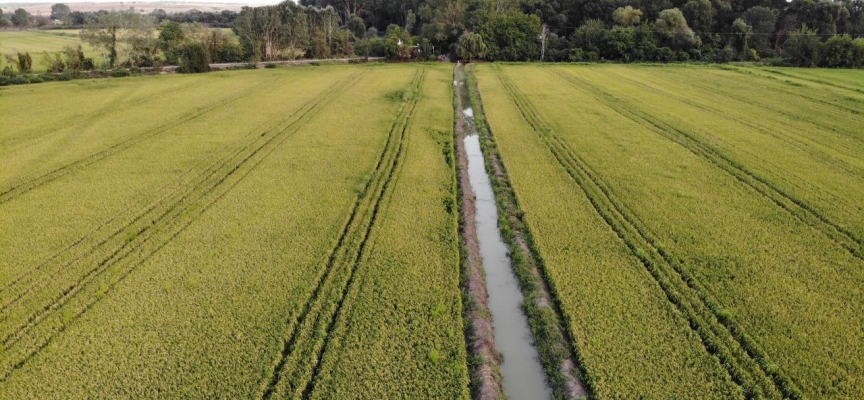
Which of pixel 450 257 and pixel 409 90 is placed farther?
pixel 409 90

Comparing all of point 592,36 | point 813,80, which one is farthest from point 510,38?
point 813,80

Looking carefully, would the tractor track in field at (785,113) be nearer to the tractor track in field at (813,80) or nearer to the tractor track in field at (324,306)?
the tractor track in field at (813,80)

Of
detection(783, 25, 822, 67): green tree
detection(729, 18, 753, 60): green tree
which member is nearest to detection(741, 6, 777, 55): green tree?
detection(729, 18, 753, 60): green tree

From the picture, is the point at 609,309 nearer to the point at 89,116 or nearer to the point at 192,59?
the point at 89,116

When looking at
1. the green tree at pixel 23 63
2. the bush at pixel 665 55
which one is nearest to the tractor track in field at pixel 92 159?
the green tree at pixel 23 63

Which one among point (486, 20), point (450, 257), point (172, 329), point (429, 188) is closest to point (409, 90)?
point (429, 188)

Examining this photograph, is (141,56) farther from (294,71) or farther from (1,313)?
(1,313)

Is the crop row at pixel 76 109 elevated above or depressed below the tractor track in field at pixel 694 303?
above

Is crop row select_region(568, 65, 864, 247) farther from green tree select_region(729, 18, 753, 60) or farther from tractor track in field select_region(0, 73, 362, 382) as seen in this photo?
green tree select_region(729, 18, 753, 60)
